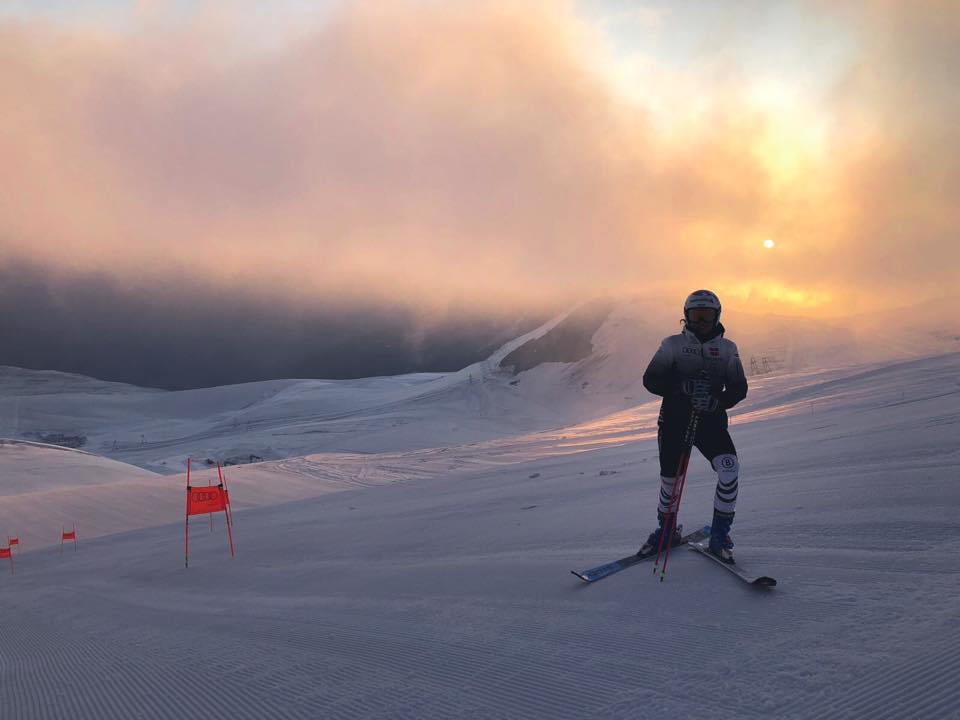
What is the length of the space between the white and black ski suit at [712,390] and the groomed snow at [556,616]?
23.2 inches

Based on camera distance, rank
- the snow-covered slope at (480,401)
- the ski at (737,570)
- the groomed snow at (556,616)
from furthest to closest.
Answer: the snow-covered slope at (480,401)
the ski at (737,570)
the groomed snow at (556,616)

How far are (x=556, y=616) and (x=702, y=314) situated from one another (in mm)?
2549

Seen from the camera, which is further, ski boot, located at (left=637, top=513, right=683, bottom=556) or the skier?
ski boot, located at (left=637, top=513, right=683, bottom=556)

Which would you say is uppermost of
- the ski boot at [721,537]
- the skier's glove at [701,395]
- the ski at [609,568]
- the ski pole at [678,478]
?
the skier's glove at [701,395]

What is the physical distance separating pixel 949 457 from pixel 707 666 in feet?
16.7

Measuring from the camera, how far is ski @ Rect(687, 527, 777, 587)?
370 cm

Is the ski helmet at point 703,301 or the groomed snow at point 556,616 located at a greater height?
the ski helmet at point 703,301

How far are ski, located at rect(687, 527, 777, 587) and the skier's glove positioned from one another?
3.57ft

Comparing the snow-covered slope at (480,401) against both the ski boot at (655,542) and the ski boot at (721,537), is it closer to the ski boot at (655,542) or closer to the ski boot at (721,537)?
the ski boot at (655,542)

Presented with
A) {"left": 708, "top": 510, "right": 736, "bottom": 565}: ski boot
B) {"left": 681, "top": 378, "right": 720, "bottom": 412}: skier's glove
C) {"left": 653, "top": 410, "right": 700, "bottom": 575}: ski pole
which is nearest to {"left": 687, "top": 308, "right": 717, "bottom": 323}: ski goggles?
{"left": 681, "top": 378, "right": 720, "bottom": 412}: skier's glove

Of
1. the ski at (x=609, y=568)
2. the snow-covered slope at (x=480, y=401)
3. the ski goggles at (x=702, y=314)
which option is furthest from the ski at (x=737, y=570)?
the snow-covered slope at (x=480, y=401)

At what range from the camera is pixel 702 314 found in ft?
15.9

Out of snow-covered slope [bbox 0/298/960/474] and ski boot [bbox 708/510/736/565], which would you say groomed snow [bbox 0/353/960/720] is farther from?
snow-covered slope [bbox 0/298/960/474]

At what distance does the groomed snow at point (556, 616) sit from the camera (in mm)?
2777
